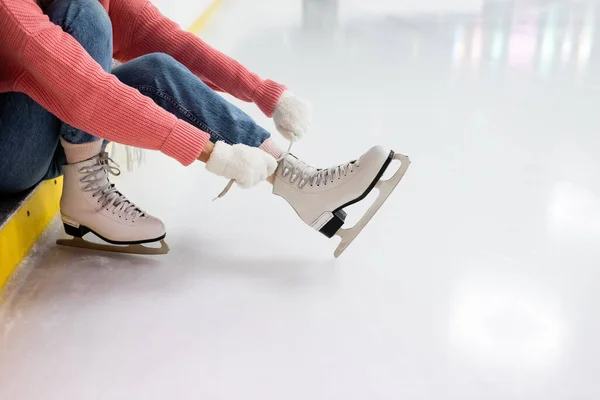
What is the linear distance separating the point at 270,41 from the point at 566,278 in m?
2.15

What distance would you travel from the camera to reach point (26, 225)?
4.09 feet

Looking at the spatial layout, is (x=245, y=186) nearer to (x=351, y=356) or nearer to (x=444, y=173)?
(x=351, y=356)

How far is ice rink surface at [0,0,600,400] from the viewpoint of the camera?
3.16 feet

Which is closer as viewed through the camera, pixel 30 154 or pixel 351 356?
pixel 351 356

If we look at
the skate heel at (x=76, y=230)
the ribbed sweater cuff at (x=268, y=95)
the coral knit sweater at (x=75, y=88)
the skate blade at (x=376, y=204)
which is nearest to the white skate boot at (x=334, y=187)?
the skate blade at (x=376, y=204)

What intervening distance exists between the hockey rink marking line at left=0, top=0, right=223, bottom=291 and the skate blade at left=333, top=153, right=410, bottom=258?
567mm

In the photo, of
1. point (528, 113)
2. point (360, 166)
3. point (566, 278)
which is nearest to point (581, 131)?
point (528, 113)

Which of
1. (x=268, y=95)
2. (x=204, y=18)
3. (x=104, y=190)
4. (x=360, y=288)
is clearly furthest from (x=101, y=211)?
(x=204, y=18)

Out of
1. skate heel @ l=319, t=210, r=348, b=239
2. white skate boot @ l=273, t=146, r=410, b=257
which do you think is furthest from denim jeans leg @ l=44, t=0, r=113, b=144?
skate heel @ l=319, t=210, r=348, b=239

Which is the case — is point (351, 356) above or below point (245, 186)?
below

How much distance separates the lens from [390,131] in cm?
196

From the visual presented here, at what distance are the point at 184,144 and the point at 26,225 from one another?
412 mm

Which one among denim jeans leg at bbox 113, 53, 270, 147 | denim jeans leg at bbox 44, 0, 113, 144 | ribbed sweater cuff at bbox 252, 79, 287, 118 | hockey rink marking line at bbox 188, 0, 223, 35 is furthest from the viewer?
hockey rink marking line at bbox 188, 0, 223, 35

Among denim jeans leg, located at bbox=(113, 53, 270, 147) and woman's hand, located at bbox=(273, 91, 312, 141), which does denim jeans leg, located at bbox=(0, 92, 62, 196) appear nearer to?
denim jeans leg, located at bbox=(113, 53, 270, 147)
